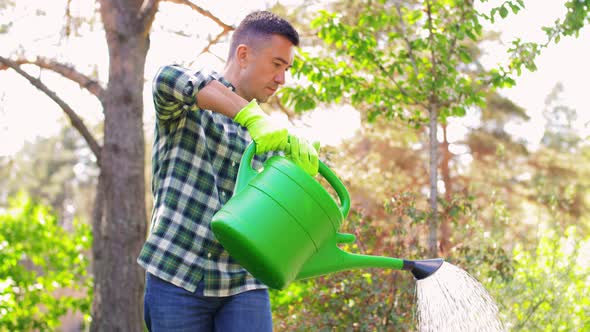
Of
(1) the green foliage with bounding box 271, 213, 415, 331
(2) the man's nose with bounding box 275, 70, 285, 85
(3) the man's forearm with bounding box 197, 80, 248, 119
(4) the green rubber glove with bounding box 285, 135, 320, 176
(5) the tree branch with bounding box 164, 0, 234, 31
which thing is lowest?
(1) the green foliage with bounding box 271, 213, 415, 331

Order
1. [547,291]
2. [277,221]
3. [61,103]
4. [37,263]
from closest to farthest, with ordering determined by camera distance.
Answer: [277,221], [547,291], [61,103], [37,263]

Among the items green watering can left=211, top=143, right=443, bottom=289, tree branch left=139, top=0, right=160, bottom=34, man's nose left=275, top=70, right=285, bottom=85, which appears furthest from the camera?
tree branch left=139, top=0, right=160, bottom=34

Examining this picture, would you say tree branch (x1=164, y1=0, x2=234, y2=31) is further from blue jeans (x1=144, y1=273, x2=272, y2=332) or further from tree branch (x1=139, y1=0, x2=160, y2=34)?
blue jeans (x1=144, y1=273, x2=272, y2=332)

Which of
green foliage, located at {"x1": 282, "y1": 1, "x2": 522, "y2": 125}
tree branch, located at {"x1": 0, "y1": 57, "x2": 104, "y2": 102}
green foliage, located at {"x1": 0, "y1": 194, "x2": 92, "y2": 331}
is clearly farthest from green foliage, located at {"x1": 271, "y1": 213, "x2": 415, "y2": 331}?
green foliage, located at {"x1": 0, "y1": 194, "x2": 92, "y2": 331}

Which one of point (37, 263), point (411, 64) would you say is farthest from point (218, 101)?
point (37, 263)

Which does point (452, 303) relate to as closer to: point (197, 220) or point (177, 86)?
point (197, 220)

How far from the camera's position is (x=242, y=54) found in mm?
1785

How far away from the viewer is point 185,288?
1.61m

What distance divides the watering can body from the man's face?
1.03 feet

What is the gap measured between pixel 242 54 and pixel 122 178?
8.89 feet

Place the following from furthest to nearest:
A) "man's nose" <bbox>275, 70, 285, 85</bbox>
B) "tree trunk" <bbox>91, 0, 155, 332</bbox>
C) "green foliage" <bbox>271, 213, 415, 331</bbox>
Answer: "tree trunk" <bbox>91, 0, 155, 332</bbox>
"green foliage" <bbox>271, 213, 415, 331</bbox>
"man's nose" <bbox>275, 70, 285, 85</bbox>

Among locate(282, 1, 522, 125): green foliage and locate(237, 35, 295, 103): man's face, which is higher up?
locate(282, 1, 522, 125): green foliage

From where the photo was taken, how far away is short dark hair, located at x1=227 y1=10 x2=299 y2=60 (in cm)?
177

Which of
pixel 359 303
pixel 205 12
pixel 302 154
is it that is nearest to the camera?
pixel 302 154
